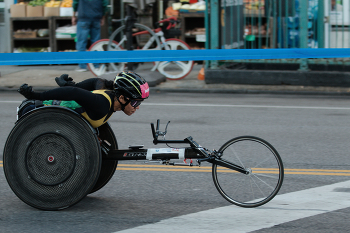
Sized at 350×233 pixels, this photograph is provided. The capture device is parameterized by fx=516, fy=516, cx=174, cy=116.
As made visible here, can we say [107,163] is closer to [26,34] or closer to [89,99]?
[89,99]

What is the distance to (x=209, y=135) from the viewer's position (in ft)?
25.4

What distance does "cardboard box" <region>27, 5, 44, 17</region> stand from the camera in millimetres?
15617

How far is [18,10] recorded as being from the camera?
51.4 feet

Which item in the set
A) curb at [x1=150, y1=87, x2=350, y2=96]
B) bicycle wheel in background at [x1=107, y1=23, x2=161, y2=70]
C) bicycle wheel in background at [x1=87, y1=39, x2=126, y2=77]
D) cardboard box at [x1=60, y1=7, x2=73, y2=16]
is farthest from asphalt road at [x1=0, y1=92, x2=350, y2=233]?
cardboard box at [x1=60, y1=7, x2=73, y2=16]

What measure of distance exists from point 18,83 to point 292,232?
9.81 metres

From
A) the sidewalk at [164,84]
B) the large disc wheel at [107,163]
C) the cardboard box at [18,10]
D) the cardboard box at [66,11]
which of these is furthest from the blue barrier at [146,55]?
the cardboard box at [18,10]

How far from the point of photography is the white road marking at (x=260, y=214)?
432 centimetres

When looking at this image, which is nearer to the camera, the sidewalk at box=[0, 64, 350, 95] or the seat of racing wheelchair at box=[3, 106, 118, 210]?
the seat of racing wheelchair at box=[3, 106, 118, 210]

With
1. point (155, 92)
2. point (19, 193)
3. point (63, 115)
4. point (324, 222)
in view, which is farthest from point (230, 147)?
point (155, 92)

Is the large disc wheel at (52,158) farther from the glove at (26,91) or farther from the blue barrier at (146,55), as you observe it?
the blue barrier at (146,55)

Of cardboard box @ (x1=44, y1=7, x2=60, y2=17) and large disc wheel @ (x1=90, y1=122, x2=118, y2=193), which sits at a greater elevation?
cardboard box @ (x1=44, y1=7, x2=60, y2=17)

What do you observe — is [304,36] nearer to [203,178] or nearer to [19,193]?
[203,178]

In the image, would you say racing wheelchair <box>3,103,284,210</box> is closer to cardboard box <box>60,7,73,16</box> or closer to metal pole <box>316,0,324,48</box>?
metal pole <box>316,0,324,48</box>

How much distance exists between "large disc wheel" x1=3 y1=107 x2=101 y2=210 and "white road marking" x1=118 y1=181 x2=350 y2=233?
0.70 metres
